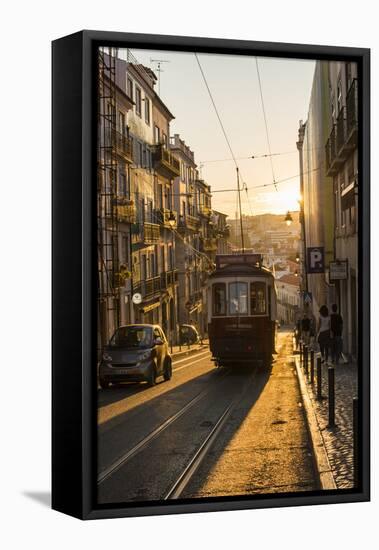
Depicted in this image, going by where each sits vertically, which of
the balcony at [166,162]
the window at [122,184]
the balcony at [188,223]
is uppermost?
the balcony at [166,162]

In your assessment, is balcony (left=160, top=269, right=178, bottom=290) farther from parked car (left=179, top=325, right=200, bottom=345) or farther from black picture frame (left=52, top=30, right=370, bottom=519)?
black picture frame (left=52, top=30, right=370, bottom=519)

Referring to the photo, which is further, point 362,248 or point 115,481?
point 362,248

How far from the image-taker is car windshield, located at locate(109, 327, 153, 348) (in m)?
11.1

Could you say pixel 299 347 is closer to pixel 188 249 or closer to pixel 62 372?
pixel 188 249

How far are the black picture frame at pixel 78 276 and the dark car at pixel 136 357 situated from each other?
20cm

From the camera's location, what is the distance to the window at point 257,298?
12000 mm

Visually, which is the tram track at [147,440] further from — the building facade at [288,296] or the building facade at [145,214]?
the building facade at [288,296]

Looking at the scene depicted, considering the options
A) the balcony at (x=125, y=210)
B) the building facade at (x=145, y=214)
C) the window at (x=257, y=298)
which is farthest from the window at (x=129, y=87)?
the window at (x=257, y=298)

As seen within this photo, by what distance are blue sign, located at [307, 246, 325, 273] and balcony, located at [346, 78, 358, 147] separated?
3.46ft

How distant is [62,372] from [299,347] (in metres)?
2.28

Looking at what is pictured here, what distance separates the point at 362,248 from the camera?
12.0 m

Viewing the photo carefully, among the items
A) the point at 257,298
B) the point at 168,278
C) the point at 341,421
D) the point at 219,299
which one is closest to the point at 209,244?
the point at 219,299

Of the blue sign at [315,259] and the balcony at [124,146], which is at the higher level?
the balcony at [124,146]

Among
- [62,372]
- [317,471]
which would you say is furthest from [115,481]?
[317,471]
